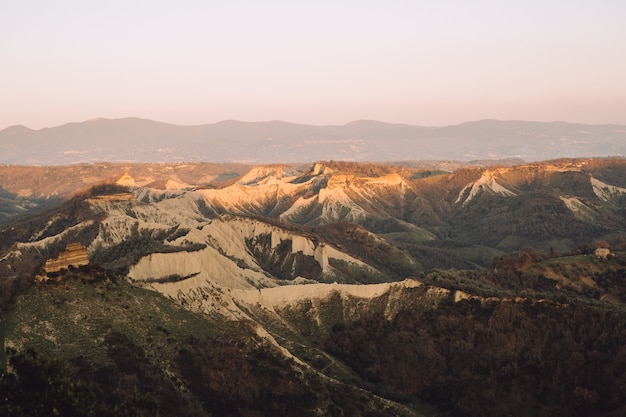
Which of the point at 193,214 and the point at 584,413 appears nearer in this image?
the point at 584,413

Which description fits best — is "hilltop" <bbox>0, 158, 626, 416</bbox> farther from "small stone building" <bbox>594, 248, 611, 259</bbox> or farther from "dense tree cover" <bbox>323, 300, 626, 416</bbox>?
"small stone building" <bbox>594, 248, 611, 259</bbox>

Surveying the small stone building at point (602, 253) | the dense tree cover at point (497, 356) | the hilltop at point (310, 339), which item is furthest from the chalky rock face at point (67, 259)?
the small stone building at point (602, 253)

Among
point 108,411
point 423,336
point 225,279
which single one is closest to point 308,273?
point 225,279

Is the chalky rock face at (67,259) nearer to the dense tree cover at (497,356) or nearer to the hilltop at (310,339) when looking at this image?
the hilltop at (310,339)

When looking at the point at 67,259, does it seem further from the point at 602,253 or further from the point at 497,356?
the point at 602,253

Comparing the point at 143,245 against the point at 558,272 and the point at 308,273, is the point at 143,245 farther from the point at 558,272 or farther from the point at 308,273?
the point at 558,272

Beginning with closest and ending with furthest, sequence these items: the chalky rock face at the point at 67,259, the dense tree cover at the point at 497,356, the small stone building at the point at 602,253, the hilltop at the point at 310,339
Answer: the hilltop at the point at 310,339, the dense tree cover at the point at 497,356, the chalky rock face at the point at 67,259, the small stone building at the point at 602,253

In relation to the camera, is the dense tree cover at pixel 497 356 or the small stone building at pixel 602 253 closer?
the dense tree cover at pixel 497 356

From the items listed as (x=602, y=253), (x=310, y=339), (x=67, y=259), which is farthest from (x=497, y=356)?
(x=67, y=259)
